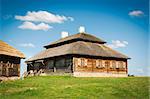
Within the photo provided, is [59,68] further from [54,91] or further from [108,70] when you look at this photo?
[54,91]

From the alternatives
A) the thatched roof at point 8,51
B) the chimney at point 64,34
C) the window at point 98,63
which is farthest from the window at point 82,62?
the chimney at point 64,34

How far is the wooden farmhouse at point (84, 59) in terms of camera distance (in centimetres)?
3884

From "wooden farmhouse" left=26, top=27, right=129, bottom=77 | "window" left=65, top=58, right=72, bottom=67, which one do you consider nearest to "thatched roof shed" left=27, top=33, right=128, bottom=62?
"wooden farmhouse" left=26, top=27, right=129, bottom=77

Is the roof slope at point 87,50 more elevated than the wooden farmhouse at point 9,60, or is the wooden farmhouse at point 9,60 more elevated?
the roof slope at point 87,50

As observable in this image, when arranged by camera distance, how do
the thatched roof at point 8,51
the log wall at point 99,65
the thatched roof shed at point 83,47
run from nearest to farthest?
the thatched roof at point 8,51 → the log wall at point 99,65 → the thatched roof shed at point 83,47

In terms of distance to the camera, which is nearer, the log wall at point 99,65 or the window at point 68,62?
the log wall at point 99,65

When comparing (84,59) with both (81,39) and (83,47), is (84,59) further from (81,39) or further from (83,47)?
(81,39)

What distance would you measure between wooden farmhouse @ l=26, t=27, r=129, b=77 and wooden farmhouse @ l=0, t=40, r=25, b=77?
7.59m

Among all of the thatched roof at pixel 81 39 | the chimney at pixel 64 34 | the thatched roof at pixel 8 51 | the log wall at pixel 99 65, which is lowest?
the log wall at pixel 99 65

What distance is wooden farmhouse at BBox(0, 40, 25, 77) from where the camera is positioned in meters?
31.3

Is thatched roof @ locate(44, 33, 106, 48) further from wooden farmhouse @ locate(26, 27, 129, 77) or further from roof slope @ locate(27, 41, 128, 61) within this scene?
roof slope @ locate(27, 41, 128, 61)

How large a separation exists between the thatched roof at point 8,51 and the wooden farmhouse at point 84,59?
7.60 meters

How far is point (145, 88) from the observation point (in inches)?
918

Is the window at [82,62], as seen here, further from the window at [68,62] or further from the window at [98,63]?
the window at [98,63]
